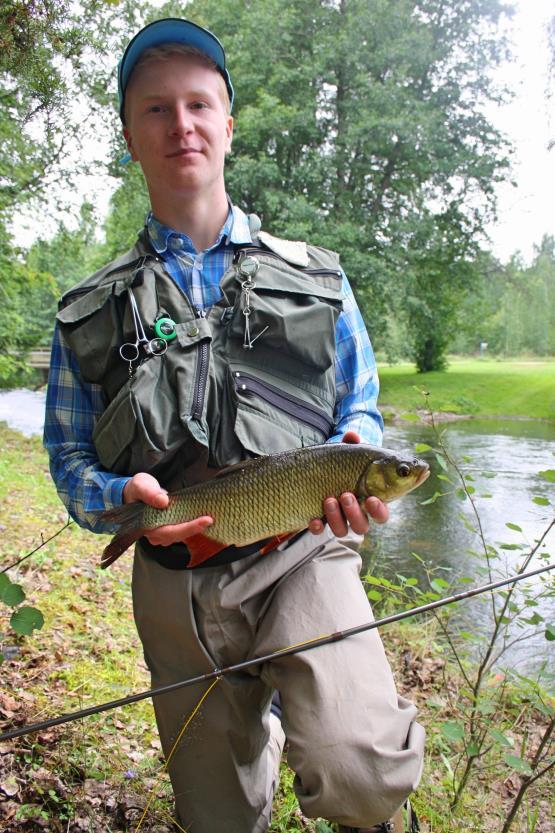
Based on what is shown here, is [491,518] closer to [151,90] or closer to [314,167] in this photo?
[151,90]

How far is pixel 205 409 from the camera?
205 cm

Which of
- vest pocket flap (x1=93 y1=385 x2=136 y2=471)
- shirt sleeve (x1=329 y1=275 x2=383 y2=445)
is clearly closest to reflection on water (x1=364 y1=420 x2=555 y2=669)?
shirt sleeve (x1=329 y1=275 x2=383 y2=445)

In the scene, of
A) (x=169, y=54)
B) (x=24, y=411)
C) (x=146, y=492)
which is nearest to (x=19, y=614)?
(x=146, y=492)

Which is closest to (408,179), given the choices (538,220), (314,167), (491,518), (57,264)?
(314,167)

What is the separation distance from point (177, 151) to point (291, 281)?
0.58m

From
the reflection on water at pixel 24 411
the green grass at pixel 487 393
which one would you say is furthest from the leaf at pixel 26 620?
the green grass at pixel 487 393

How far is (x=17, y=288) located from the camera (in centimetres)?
829

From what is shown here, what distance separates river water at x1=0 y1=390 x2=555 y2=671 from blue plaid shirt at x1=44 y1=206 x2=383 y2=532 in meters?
0.82

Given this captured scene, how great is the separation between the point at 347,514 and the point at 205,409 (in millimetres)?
561

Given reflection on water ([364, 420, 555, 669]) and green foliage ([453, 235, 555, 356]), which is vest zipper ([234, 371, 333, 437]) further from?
green foliage ([453, 235, 555, 356])

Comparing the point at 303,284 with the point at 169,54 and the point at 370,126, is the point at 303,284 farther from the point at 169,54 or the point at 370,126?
the point at 370,126

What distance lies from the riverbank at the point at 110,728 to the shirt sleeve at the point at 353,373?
45.3 inches

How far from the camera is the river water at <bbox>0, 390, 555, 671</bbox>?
467 cm

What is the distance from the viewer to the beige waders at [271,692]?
1.70 metres
